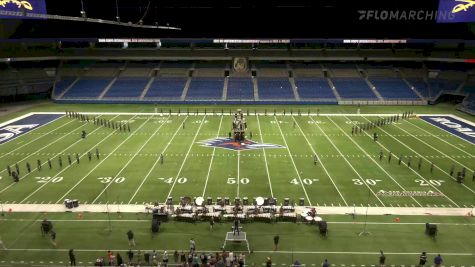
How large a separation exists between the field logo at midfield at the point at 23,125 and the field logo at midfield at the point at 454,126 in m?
41.5

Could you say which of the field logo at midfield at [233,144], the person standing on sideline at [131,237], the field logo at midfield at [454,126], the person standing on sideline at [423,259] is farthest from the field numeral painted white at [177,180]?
the field logo at midfield at [454,126]

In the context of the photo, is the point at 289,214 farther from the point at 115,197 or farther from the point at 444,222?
the point at 115,197

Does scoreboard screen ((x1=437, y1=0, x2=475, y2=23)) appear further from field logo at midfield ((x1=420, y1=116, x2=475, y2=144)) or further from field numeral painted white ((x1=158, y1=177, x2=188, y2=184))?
field numeral painted white ((x1=158, y1=177, x2=188, y2=184))

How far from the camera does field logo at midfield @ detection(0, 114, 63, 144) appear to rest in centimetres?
3528

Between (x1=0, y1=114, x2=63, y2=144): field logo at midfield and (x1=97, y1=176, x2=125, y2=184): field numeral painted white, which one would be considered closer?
(x1=97, y1=176, x2=125, y2=184): field numeral painted white

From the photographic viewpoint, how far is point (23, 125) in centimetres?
3938

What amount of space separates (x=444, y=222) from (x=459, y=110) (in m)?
35.1

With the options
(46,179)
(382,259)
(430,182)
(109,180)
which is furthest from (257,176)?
(46,179)

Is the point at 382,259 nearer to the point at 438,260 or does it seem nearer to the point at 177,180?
the point at 438,260

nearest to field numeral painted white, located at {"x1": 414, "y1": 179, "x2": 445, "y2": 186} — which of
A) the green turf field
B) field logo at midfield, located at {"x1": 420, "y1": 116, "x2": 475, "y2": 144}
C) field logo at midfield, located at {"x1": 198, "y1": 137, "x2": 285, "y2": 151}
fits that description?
the green turf field

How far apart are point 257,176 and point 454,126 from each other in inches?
1014

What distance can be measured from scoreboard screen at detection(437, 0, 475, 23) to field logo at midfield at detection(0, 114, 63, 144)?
49.8m

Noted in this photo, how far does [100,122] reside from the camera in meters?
41.0

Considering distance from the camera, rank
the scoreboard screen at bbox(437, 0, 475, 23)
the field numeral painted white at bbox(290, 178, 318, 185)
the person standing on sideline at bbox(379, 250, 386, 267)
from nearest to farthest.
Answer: the person standing on sideline at bbox(379, 250, 386, 267) → the field numeral painted white at bbox(290, 178, 318, 185) → the scoreboard screen at bbox(437, 0, 475, 23)
